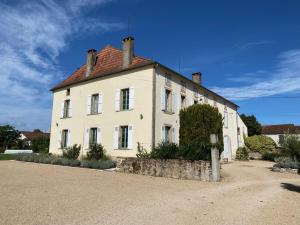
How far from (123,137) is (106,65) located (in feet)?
18.3

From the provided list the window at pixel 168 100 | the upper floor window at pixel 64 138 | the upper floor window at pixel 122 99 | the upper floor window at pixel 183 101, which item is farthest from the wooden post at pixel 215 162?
the upper floor window at pixel 64 138

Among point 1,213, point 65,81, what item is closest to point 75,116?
point 65,81

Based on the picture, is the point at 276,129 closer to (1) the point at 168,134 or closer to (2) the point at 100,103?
(1) the point at 168,134

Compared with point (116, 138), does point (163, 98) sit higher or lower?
higher

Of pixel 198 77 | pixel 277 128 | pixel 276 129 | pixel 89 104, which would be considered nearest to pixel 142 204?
pixel 89 104

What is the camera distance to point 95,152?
16.4 m

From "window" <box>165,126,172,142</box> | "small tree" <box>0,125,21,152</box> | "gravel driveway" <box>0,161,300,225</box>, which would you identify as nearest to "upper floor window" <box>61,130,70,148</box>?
"window" <box>165,126,172,142</box>

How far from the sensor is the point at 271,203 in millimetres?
6844

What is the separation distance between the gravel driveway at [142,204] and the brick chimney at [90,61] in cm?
1177

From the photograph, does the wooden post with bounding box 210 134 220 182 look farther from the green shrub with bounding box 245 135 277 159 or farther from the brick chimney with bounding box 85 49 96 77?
the green shrub with bounding box 245 135 277 159

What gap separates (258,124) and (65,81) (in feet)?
91.3

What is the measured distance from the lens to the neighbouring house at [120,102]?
15.4 m

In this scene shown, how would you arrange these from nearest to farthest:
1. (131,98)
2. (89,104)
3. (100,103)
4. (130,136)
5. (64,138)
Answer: (130,136)
(131,98)
(100,103)
(89,104)
(64,138)

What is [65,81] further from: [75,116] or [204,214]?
[204,214]
